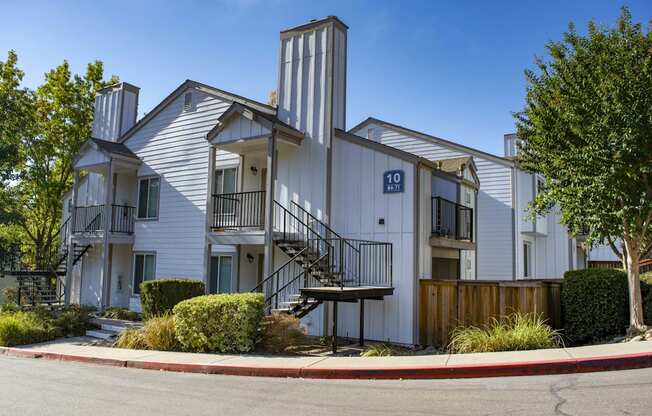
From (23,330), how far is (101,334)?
2006 millimetres

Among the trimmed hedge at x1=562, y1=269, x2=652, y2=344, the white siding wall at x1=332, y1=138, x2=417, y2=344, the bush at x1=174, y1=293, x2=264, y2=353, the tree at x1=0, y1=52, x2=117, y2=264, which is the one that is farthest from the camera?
the tree at x1=0, y1=52, x2=117, y2=264

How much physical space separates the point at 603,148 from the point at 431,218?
5356 mm

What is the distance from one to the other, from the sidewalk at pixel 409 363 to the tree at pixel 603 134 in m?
2.36

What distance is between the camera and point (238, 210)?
1678 centimetres

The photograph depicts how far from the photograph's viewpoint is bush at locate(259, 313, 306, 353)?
1145cm

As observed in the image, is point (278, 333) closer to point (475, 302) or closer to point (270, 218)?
point (270, 218)

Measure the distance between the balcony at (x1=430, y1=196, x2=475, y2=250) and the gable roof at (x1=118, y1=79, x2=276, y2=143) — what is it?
642 cm

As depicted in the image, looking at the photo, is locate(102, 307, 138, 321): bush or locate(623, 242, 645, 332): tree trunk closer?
locate(623, 242, 645, 332): tree trunk

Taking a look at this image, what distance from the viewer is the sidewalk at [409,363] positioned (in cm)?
809

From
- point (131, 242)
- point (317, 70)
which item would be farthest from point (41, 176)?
point (317, 70)

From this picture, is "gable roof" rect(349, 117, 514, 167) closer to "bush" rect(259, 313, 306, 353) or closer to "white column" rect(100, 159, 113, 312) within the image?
"white column" rect(100, 159, 113, 312)

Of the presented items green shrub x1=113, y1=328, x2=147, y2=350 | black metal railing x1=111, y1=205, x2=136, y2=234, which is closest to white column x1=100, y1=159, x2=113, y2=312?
black metal railing x1=111, y1=205, x2=136, y2=234

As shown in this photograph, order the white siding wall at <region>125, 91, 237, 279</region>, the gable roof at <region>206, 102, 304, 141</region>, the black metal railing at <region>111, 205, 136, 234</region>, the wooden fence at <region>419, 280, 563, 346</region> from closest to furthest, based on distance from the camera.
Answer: the wooden fence at <region>419, 280, 563, 346</region> → the gable roof at <region>206, 102, 304, 141</region> → the white siding wall at <region>125, 91, 237, 279</region> → the black metal railing at <region>111, 205, 136, 234</region>

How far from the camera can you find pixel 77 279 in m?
22.0
